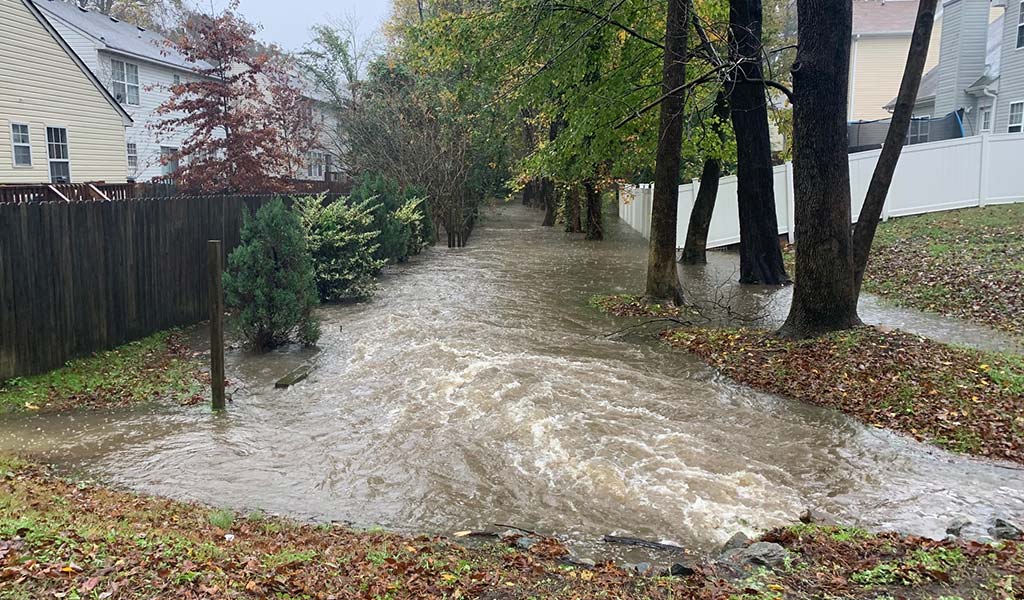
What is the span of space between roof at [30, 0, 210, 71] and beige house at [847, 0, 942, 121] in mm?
28786

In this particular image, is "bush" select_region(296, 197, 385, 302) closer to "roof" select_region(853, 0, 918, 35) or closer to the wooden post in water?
the wooden post in water

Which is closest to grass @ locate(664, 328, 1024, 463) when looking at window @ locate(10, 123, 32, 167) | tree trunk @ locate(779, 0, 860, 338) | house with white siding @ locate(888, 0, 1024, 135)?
tree trunk @ locate(779, 0, 860, 338)

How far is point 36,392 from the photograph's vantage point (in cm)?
787

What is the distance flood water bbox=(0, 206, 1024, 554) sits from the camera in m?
5.57

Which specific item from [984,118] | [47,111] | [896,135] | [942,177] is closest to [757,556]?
[896,135]

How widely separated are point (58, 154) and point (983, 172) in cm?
2469

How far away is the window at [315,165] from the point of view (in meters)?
36.4

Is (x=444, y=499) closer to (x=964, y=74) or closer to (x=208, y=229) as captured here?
(x=208, y=229)

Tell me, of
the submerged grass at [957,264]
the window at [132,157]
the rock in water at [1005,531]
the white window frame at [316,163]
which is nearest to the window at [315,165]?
the white window frame at [316,163]

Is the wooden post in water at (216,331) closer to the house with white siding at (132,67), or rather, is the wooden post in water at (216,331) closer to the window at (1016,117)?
the house with white siding at (132,67)

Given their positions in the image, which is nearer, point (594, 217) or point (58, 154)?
point (58, 154)

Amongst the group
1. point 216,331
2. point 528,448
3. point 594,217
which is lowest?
point 528,448

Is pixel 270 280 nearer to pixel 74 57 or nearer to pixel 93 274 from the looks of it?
pixel 93 274

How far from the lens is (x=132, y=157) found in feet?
97.8
